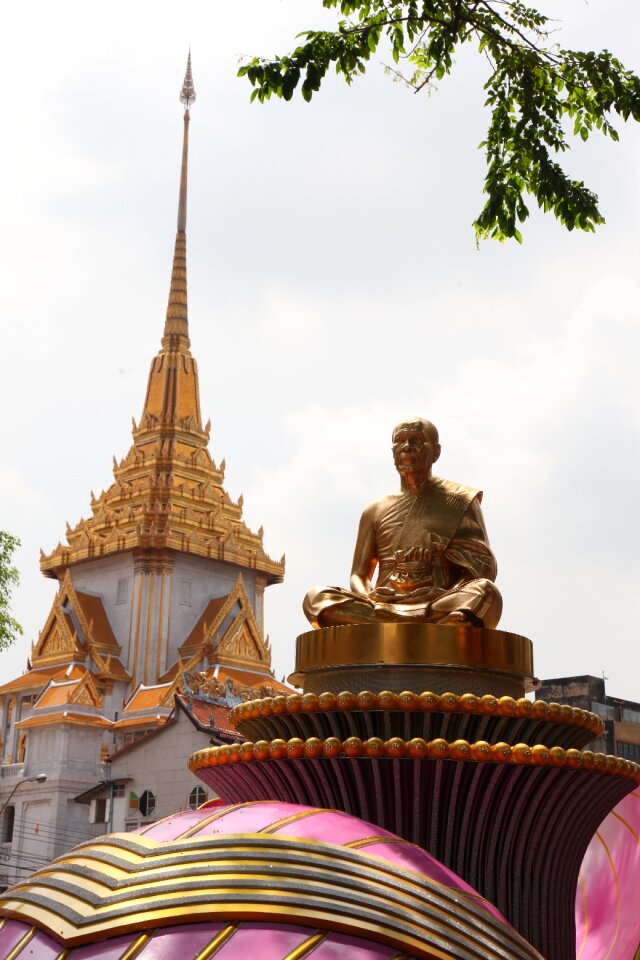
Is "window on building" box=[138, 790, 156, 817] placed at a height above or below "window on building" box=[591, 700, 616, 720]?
below

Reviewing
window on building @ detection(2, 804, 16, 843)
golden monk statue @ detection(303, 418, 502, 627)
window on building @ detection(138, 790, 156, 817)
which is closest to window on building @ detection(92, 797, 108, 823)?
window on building @ detection(138, 790, 156, 817)

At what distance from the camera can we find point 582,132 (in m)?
7.42

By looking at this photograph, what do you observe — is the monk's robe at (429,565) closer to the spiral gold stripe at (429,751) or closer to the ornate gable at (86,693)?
the spiral gold stripe at (429,751)

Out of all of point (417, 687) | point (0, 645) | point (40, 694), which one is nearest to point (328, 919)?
point (417, 687)

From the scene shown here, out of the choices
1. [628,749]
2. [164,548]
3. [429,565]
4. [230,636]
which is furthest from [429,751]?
[628,749]

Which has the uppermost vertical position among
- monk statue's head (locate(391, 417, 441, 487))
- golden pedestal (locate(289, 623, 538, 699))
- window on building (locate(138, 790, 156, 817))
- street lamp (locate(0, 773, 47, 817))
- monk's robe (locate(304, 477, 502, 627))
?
street lamp (locate(0, 773, 47, 817))

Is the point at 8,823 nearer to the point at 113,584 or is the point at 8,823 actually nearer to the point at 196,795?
the point at 113,584

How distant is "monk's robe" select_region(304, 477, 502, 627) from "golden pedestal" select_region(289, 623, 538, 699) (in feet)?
0.62

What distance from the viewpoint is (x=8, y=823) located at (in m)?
39.8

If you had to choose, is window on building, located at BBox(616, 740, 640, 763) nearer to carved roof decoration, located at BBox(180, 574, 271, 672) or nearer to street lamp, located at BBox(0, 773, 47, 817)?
carved roof decoration, located at BBox(180, 574, 271, 672)

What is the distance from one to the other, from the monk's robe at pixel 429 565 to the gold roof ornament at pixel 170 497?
122 ft

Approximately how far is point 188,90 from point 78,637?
1043 inches

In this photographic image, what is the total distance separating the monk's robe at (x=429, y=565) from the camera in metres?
6.11

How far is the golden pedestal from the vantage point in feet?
19.1
